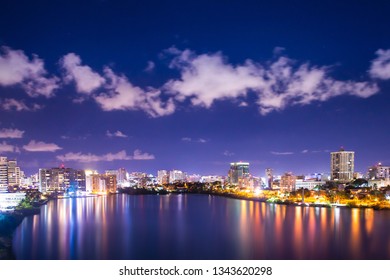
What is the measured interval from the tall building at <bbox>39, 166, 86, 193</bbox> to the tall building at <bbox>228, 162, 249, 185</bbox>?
8.39 meters

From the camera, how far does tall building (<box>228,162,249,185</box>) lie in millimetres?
17766

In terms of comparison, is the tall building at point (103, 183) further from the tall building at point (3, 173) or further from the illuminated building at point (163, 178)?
the tall building at point (3, 173)

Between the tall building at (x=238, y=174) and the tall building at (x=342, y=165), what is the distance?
17.0ft

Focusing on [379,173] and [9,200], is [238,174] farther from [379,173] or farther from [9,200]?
[9,200]

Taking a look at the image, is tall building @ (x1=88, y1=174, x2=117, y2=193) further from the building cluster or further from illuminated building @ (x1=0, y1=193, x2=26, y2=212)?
illuminated building @ (x1=0, y1=193, x2=26, y2=212)

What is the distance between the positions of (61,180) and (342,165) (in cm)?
1298

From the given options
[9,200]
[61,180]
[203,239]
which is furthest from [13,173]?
[203,239]

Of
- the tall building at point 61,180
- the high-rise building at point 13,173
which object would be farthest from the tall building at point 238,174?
the high-rise building at point 13,173

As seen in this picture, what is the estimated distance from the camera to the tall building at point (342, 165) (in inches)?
468

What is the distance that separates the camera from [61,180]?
16.3 meters

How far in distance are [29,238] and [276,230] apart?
3.77 m

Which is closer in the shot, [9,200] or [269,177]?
[9,200]
